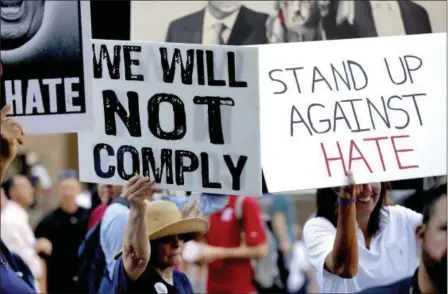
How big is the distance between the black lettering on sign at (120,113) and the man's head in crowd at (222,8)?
81.0 inches

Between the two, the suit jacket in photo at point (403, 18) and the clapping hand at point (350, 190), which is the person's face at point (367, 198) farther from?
the suit jacket in photo at point (403, 18)

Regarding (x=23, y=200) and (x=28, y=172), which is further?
(x=28, y=172)

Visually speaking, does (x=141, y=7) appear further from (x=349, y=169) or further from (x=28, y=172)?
(x=28, y=172)

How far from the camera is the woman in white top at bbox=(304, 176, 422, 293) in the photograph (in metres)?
6.61

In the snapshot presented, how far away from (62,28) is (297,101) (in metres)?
1.31

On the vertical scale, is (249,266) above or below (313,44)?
below

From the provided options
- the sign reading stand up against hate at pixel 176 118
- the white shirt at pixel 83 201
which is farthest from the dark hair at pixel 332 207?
the white shirt at pixel 83 201

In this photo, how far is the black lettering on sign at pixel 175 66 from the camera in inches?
245

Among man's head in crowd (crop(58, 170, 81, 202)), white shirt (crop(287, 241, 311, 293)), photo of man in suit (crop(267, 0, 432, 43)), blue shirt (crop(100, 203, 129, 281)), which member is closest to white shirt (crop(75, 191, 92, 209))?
man's head in crowd (crop(58, 170, 81, 202))

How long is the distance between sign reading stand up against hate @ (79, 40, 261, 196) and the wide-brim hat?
618 mm

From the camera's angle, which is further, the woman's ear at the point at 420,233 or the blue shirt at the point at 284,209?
the blue shirt at the point at 284,209

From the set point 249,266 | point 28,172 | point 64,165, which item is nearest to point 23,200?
point 249,266

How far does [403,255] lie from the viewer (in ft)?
24.0

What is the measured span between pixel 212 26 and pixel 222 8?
0.38ft
